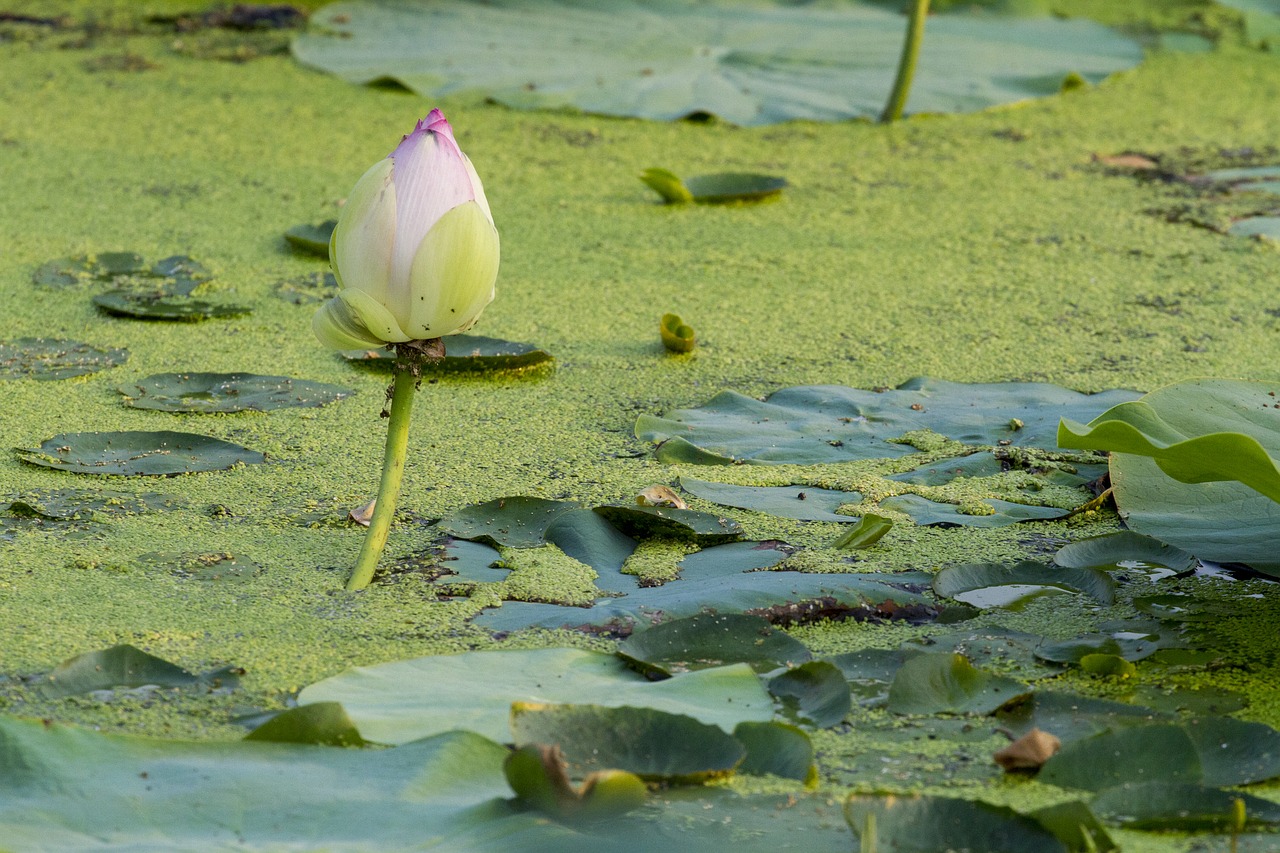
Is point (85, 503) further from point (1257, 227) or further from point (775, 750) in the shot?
point (1257, 227)

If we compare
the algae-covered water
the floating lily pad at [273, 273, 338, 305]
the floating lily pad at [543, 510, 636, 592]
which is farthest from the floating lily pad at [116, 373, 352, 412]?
the floating lily pad at [543, 510, 636, 592]

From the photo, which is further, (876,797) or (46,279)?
(46,279)

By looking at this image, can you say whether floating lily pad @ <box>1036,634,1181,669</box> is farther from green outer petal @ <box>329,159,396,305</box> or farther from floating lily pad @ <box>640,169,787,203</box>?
floating lily pad @ <box>640,169,787,203</box>

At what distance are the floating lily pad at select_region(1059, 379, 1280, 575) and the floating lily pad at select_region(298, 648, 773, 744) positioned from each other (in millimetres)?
322

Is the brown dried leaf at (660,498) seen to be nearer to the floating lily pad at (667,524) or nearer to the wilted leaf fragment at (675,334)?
the floating lily pad at (667,524)

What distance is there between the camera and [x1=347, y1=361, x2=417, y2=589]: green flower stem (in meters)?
1.10

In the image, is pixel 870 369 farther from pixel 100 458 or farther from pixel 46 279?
pixel 46 279

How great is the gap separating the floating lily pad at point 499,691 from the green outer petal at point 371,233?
0.28 meters

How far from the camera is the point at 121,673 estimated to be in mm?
992

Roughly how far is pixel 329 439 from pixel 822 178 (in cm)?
153

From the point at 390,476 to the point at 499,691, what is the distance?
25 centimetres

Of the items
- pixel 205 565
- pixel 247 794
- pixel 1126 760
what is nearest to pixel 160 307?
pixel 205 565

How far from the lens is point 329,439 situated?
1539 millimetres

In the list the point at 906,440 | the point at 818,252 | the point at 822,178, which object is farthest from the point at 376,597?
the point at 822,178
